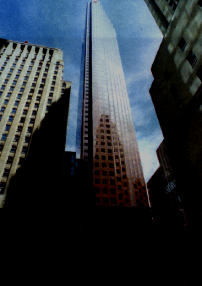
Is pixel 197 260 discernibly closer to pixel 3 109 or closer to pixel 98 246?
pixel 98 246

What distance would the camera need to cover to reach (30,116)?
45531mm

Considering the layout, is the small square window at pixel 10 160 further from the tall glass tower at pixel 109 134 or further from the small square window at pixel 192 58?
the tall glass tower at pixel 109 134

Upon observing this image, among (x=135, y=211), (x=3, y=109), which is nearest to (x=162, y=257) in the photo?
(x=135, y=211)

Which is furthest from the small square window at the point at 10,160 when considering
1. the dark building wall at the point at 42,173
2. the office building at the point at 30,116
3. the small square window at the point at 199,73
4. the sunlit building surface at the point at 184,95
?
the small square window at the point at 199,73

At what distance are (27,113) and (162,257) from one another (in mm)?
47178

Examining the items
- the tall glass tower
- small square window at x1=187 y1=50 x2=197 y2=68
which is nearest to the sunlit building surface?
small square window at x1=187 y1=50 x2=197 y2=68

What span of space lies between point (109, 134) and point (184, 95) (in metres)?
67.2

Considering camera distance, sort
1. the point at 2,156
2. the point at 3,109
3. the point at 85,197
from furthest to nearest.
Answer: the point at 85,197 < the point at 3,109 < the point at 2,156

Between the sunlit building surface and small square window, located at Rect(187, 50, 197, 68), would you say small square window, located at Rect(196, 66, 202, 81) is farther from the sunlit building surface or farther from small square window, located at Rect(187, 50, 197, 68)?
small square window, located at Rect(187, 50, 197, 68)

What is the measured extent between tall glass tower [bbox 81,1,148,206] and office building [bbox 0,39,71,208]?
34.6 meters

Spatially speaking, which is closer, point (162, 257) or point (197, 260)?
point (197, 260)

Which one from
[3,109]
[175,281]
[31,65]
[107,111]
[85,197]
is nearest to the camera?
[175,281]

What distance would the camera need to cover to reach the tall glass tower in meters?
72.4

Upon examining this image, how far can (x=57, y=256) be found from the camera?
3108 centimetres
